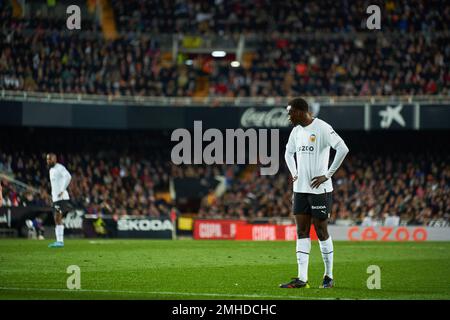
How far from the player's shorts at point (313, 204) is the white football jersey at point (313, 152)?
73 mm

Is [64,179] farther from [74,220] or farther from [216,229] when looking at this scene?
[216,229]

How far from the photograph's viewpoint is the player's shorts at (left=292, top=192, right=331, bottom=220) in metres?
12.9

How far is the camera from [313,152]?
1300 cm

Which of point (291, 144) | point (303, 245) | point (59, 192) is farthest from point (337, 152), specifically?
point (59, 192)

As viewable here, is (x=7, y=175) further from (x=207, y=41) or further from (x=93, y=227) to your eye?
(x=207, y=41)

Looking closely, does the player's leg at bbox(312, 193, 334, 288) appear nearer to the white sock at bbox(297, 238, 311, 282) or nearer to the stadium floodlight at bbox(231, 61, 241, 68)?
the white sock at bbox(297, 238, 311, 282)

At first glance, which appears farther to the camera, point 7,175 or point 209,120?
point 209,120

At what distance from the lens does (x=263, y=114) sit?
45281 millimetres

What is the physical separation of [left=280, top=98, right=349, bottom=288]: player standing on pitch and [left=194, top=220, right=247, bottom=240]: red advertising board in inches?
1013

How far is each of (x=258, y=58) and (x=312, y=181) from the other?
36.2m

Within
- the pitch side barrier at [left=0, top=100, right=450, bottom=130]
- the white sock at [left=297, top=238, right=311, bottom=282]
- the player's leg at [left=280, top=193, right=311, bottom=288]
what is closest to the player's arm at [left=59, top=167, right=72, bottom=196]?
the player's leg at [left=280, top=193, right=311, bottom=288]
